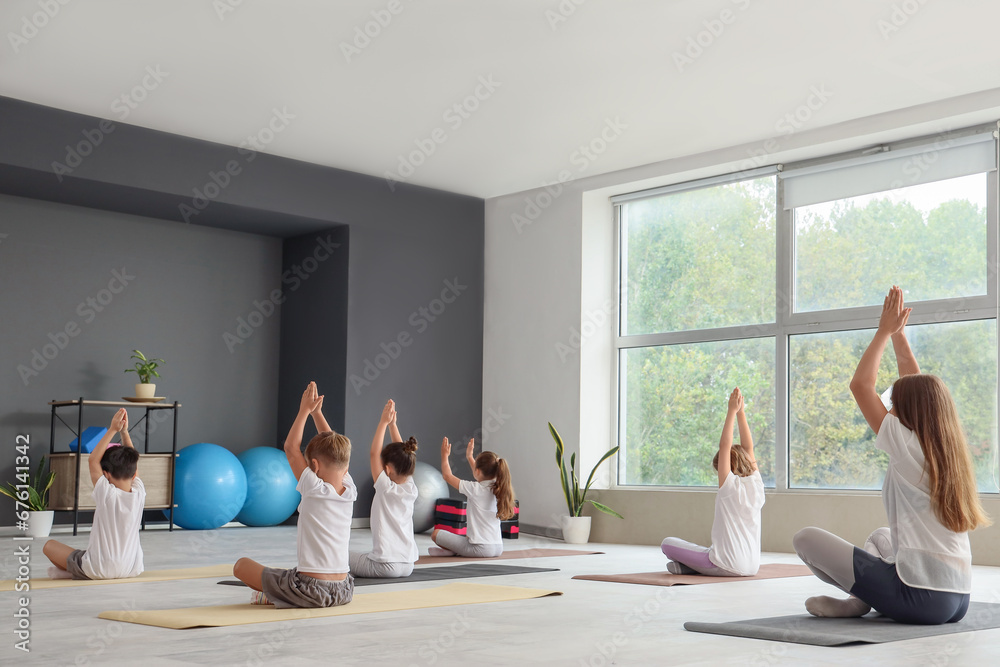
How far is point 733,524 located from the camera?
15.7 feet

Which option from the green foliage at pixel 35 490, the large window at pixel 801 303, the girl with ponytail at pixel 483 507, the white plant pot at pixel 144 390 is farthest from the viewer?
the white plant pot at pixel 144 390

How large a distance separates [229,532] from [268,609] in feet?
13.0

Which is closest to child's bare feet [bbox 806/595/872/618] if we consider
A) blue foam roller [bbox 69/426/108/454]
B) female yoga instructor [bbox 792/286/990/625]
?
female yoga instructor [bbox 792/286/990/625]

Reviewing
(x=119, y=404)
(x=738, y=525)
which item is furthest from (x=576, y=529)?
(x=119, y=404)

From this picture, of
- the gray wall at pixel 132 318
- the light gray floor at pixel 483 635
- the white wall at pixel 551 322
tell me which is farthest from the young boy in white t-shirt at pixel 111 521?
the white wall at pixel 551 322

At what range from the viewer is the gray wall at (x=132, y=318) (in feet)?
23.2

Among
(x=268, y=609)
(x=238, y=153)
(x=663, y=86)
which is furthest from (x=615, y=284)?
(x=268, y=609)

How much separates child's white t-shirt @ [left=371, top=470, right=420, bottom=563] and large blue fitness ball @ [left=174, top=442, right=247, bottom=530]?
2.80 meters

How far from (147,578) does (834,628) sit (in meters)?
2.94

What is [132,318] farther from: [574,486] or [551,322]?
[574,486]

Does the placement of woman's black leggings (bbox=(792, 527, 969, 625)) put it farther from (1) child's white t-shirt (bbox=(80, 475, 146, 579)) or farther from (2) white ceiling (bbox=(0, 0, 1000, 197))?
(2) white ceiling (bbox=(0, 0, 1000, 197))

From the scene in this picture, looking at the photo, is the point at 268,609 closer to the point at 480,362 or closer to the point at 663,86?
the point at 663,86

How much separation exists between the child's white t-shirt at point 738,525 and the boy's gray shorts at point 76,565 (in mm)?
2893

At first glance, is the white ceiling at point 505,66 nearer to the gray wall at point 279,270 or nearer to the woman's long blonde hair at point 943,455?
the gray wall at point 279,270
